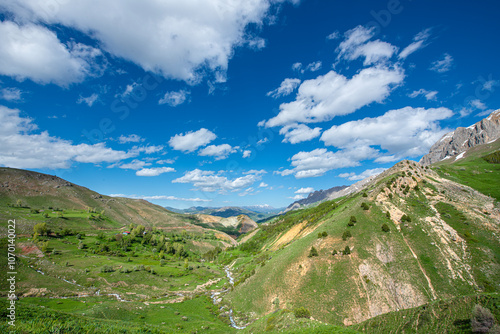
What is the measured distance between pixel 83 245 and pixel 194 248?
8431 centimetres

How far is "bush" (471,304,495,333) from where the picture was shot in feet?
47.0

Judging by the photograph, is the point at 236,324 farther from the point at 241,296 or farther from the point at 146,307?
the point at 146,307

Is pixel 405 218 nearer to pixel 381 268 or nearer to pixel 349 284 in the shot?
pixel 381 268

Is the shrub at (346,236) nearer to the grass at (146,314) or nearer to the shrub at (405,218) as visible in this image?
the shrub at (405,218)

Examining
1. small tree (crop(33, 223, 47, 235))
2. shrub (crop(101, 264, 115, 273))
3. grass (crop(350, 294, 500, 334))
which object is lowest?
shrub (crop(101, 264, 115, 273))

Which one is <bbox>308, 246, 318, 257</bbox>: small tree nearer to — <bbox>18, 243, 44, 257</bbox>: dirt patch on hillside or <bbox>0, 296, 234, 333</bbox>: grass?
<bbox>0, 296, 234, 333</bbox>: grass

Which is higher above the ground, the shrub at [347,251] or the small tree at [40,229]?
the shrub at [347,251]

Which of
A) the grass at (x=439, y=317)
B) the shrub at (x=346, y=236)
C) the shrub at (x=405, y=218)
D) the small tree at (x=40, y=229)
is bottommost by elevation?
the small tree at (x=40, y=229)

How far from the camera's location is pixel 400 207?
174 ft

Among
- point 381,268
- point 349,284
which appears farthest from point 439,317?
point 381,268

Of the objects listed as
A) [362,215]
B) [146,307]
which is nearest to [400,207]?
[362,215]

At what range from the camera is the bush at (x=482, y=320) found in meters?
14.3

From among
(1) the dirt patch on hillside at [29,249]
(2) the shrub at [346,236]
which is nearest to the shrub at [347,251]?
(2) the shrub at [346,236]

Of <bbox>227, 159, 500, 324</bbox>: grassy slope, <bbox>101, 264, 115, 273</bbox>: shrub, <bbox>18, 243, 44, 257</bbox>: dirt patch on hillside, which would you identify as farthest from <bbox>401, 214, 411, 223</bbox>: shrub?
<bbox>18, 243, 44, 257</bbox>: dirt patch on hillside
